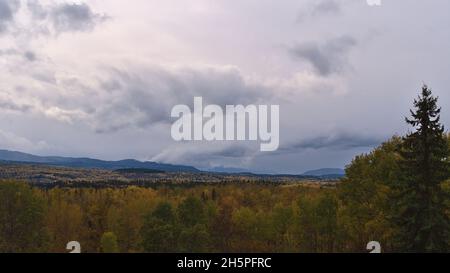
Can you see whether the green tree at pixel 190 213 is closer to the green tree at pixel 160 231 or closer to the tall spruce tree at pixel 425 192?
the green tree at pixel 160 231

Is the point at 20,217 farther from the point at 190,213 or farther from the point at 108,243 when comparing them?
the point at 190,213

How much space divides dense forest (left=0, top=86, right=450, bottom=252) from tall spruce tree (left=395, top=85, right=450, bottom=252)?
3.4 inches

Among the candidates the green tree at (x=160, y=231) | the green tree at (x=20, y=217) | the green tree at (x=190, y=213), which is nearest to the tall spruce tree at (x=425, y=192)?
the green tree at (x=160, y=231)

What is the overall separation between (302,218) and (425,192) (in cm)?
5210

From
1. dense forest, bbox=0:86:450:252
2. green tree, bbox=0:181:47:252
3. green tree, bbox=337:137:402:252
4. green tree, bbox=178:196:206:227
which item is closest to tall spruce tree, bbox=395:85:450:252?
Result: dense forest, bbox=0:86:450:252

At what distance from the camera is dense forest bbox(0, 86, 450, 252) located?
136 ft

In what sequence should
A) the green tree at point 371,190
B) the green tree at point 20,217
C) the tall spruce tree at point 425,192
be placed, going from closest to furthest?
the tall spruce tree at point 425,192 → the green tree at point 371,190 → the green tree at point 20,217

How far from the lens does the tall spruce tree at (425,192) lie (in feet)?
133

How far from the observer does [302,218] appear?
92188 mm

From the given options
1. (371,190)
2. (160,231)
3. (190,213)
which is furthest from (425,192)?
(190,213)

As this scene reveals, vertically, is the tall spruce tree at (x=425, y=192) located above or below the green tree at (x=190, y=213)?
above

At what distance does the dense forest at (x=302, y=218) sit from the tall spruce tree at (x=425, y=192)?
85 millimetres
